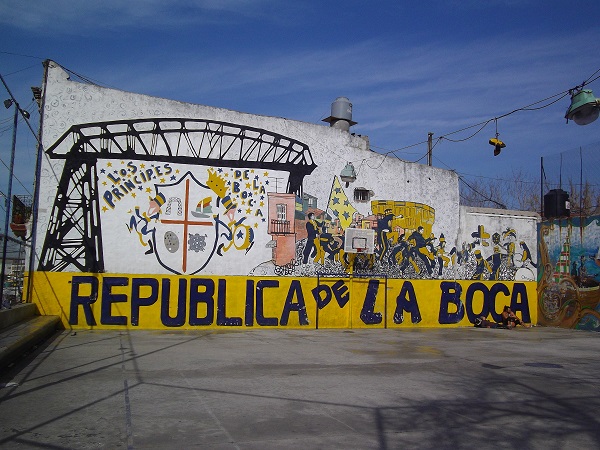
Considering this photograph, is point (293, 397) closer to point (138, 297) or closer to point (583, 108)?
point (583, 108)

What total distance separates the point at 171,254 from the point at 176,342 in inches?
173

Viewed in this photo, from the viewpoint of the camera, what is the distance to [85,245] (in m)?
18.4

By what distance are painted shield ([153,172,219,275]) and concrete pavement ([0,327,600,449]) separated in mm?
4253

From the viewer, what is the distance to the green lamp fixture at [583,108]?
13.5m

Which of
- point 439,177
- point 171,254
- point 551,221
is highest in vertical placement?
point 439,177

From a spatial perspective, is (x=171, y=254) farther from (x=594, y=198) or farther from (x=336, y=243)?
(x=594, y=198)

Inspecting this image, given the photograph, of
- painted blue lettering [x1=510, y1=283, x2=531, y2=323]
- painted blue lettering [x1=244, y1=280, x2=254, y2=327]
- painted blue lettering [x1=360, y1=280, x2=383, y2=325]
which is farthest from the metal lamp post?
painted blue lettering [x1=510, y1=283, x2=531, y2=323]

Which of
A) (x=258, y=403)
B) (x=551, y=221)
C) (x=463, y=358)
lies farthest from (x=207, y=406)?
(x=551, y=221)

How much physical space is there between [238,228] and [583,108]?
11457 millimetres

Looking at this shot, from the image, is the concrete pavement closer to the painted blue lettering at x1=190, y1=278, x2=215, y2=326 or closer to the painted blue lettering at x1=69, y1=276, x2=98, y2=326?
the painted blue lettering at x1=69, y1=276, x2=98, y2=326

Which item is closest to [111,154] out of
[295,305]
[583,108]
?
[295,305]

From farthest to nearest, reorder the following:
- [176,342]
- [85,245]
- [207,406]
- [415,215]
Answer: [415,215] → [85,245] → [176,342] → [207,406]

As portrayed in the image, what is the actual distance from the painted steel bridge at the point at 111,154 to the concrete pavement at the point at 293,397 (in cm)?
376

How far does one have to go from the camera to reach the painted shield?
19.2m
